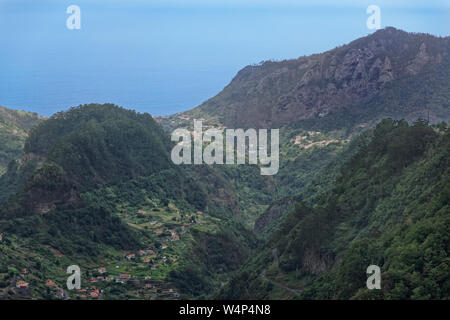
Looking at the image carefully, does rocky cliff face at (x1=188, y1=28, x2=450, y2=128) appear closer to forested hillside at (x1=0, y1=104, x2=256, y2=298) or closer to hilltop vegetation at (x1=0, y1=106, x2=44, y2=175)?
forested hillside at (x1=0, y1=104, x2=256, y2=298)

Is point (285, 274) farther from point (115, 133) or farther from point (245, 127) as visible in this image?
point (245, 127)

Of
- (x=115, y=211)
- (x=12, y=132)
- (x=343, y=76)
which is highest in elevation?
(x=343, y=76)

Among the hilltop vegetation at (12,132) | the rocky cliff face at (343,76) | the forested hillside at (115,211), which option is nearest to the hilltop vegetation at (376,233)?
the forested hillside at (115,211)

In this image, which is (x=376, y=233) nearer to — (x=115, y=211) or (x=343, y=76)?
(x=115, y=211)

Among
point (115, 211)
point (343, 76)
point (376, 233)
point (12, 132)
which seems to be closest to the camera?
point (376, 233)

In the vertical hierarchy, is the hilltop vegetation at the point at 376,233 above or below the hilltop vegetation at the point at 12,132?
below

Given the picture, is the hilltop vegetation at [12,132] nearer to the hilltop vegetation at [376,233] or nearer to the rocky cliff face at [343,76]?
the rocky cliff face at [343,76]

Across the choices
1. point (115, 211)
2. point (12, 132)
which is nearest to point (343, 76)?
point (12, 132)

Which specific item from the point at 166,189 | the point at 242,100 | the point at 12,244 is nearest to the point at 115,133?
the point at 166,189

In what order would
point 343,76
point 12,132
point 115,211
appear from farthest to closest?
point 343,76, point 12,132, point 115,211
